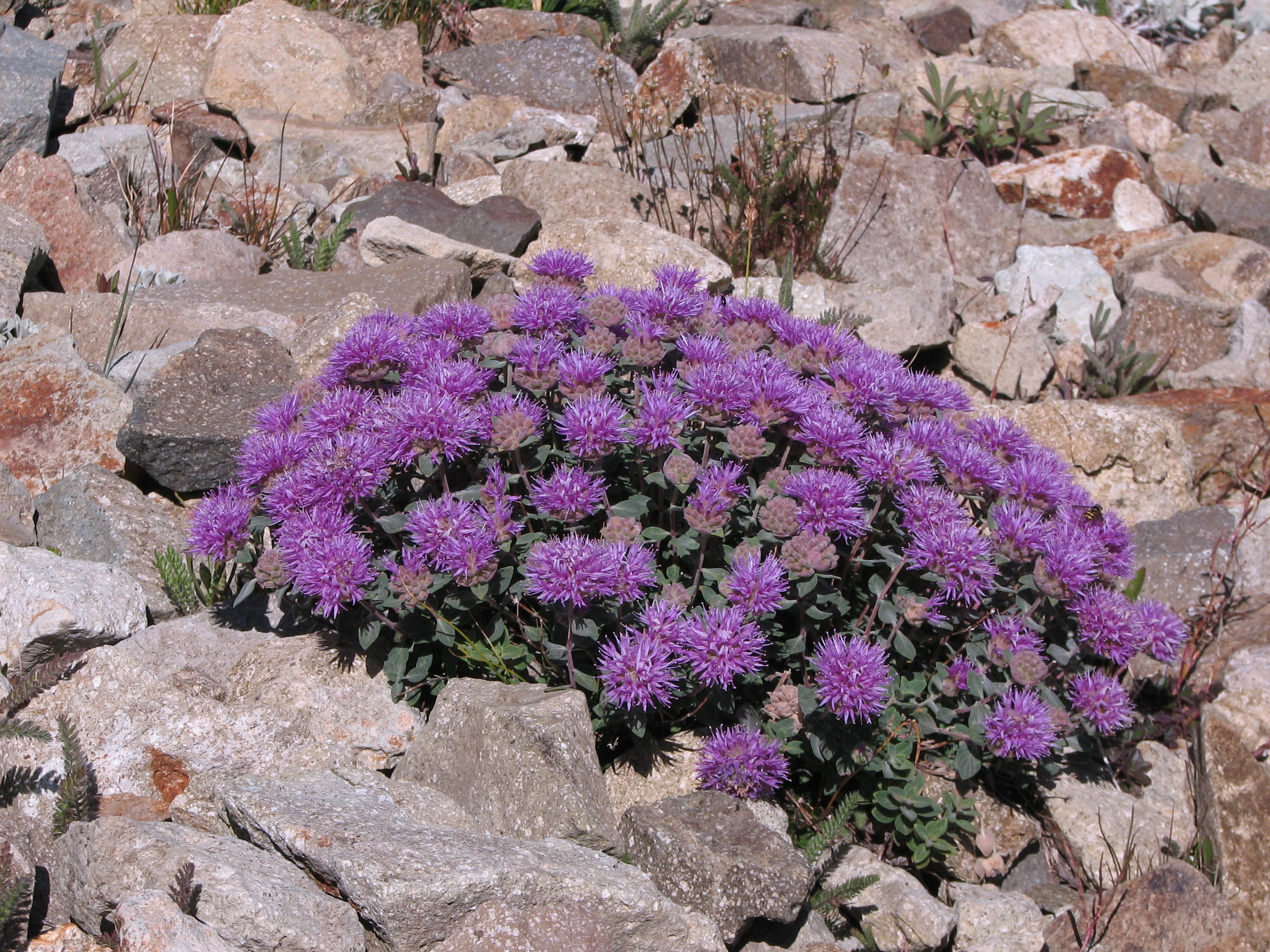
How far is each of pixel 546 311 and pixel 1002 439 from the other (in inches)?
64.0

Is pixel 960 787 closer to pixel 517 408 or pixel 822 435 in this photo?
pixel 822 435

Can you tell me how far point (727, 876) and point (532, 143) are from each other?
641cm

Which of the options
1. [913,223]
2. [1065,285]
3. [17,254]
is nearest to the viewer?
[17,254]

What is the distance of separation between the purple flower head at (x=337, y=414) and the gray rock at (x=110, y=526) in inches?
39.0

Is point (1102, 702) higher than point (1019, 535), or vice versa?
point (1019, 535)

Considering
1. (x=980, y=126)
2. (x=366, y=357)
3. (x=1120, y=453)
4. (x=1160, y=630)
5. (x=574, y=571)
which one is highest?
(x=366, y=357)

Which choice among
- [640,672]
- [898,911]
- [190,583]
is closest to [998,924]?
[898,911]

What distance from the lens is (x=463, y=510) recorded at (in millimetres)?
3047

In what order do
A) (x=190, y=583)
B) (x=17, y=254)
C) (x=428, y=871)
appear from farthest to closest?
(x=17, y=254) < (x=190, y=583) < (x=428, y=871)

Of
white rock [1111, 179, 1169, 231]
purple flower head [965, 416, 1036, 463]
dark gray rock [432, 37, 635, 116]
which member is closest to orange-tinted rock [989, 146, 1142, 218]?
white rock [1111, 179, 1169, 231]

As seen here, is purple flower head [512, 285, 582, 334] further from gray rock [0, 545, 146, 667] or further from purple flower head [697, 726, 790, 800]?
gray rock [0, 545, 146, 667]

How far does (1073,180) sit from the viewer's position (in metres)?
8.01

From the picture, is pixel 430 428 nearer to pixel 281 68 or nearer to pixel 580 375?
pixel 580 375

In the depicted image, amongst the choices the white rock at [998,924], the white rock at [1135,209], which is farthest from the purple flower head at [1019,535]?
the white rock at [1135,209]
